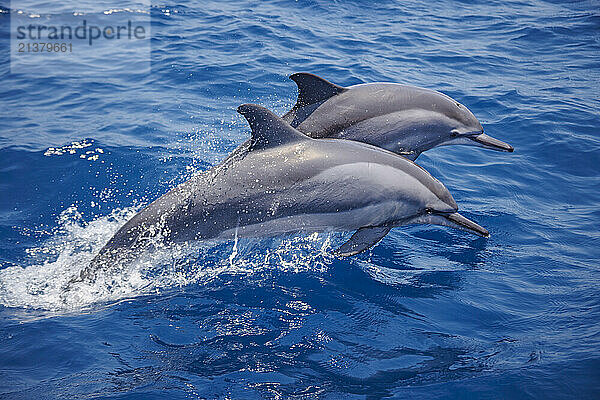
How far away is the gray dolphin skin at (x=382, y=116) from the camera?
5848 millimetres

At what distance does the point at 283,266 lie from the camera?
19.0 feet

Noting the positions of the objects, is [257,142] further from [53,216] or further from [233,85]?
[233,85]

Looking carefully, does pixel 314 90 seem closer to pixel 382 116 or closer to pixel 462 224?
pixel 382 116

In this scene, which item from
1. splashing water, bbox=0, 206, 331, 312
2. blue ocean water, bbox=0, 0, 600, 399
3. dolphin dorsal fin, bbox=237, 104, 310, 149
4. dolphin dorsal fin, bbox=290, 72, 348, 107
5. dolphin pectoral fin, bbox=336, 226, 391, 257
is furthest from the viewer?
dolphin dorsal fin, bbox=290, 72, 348, 107

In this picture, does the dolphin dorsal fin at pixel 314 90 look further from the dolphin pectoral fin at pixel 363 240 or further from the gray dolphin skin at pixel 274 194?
the dolphin pectoral fin at pixel 363 240

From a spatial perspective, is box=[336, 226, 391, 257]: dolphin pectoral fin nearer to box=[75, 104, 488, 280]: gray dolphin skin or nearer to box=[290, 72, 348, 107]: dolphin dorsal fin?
box=[75, 104, 488, 280]: gray dolphin skin

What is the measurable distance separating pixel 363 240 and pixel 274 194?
3.42 ft

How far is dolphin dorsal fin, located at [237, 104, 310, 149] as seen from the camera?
4781 millimetres

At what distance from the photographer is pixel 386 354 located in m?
4.56

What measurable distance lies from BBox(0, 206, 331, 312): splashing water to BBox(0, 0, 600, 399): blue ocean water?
0.02 m

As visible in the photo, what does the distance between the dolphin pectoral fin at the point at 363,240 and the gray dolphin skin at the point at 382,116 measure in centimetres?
107

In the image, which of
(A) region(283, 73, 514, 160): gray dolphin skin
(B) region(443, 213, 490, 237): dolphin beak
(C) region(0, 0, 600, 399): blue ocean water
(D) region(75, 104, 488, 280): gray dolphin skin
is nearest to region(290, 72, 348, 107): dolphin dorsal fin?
(A) region(283, 73, 514, 160): gray dolphin skin

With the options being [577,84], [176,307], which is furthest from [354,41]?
[176,307]

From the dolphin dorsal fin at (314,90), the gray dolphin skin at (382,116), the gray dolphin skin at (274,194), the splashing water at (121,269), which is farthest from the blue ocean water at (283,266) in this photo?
the dolphin dorsal fin at (314,90)
